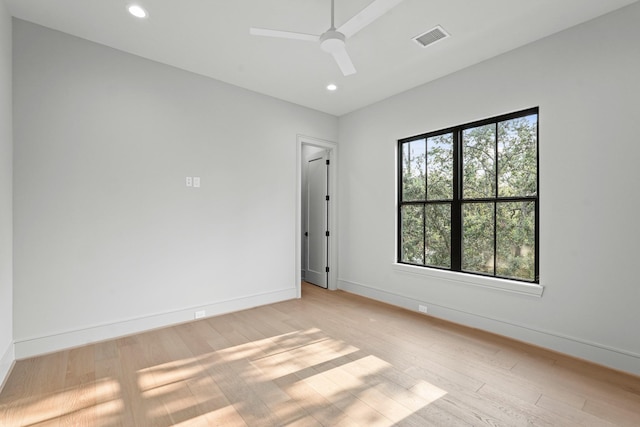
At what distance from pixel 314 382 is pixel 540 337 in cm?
228

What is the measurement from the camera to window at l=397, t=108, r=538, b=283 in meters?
3.10

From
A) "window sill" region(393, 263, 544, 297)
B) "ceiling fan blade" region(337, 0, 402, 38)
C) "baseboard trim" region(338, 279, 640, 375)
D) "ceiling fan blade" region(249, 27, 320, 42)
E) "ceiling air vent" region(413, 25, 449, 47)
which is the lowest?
"baseboard trim" region(338, 279, 640, 375)

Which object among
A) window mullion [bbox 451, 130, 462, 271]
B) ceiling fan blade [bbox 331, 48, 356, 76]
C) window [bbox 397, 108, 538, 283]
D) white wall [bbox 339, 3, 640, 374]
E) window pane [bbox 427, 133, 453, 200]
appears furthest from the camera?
window pane [bbox 427, 133, 453, 200]

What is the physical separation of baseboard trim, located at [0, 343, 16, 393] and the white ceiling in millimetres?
2869

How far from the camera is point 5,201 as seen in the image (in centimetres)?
243

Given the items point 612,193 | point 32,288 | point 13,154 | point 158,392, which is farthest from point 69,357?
point 612,193

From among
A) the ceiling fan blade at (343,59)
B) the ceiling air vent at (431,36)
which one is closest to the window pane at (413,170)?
the ceiling air vent at (431,36)

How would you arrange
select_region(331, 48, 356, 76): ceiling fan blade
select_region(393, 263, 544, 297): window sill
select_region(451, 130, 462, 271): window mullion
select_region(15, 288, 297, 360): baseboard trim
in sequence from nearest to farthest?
select_region(331, 48, 356, 76): ceiling fan blade, select_region(15, 288, 297, 360): baseboard trim, select_region(393, 263, 544, 297): window sill, select_region(451, 130, 462, 271): window mullion

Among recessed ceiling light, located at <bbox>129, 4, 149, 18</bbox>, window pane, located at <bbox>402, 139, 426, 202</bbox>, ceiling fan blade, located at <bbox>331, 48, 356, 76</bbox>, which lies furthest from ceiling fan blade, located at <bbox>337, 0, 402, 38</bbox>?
window pane, located at <bbox>402, 139, 426, 202</bbox>

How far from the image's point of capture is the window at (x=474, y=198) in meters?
3.10

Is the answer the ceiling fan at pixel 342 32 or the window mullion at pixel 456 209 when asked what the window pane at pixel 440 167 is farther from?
the ceiling fan at pixel 342 32

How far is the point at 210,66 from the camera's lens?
349cm

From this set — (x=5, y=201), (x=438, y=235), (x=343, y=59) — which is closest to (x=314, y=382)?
(x=438, y=235)

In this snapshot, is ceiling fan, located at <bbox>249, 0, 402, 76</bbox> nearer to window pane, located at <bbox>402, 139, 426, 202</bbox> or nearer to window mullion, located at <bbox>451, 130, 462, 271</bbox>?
window mullion, located at <bbox>451, 130, 462, 271</bbox>
